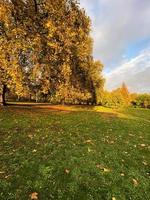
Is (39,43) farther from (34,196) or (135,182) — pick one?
(34,196)

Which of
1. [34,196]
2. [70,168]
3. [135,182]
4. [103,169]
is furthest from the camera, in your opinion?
[103,169]

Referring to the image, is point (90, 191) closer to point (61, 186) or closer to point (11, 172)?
point (61, 186)

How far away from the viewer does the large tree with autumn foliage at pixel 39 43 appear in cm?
2495

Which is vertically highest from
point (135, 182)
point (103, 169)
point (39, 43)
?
point (39, 43)

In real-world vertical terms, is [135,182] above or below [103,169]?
below

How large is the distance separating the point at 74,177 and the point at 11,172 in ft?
6.91

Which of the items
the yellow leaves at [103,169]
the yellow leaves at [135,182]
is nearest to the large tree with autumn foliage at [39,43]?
the yellow leaves at [103,169]

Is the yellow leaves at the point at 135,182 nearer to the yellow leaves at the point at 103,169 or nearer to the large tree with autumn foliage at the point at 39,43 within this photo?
the yellow leaves at the point at 103,169

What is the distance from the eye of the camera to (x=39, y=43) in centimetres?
2569

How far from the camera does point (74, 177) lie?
30.7 feet

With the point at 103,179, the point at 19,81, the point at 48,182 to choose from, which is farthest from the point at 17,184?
the point at 19,81

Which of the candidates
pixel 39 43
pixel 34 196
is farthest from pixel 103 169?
pixel 39 43

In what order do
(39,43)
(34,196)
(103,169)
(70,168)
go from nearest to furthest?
1. (34,196)
2. (70,168)
3. (103,169)
4. (39,43)

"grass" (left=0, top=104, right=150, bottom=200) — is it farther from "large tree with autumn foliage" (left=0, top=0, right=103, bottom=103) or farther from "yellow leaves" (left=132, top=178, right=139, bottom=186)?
"large tree with autumn foliage" (left=0, top=0, right=103, bottom=103)
